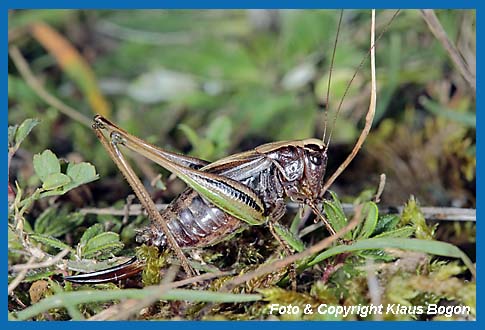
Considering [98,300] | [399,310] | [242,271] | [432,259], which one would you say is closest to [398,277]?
[399,310]

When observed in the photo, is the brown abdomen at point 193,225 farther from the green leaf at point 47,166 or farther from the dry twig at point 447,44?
the dry twig at point 447,44

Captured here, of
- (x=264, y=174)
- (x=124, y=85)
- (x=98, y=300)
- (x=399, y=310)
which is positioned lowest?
(x=399, y=310)

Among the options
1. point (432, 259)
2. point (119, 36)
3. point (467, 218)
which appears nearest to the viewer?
point (432, 259)

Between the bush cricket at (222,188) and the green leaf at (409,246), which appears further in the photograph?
the bush cricket at (222,188)

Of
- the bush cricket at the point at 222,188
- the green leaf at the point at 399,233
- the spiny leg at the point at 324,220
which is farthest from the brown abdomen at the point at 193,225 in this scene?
the green leaf at the point at 399,233

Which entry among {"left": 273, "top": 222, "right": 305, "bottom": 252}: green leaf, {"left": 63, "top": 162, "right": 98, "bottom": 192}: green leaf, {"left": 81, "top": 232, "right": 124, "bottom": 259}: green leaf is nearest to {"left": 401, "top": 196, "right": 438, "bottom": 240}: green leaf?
{"left": 273, "top": 222, "right": 305, "bottom": 252}: green leaf

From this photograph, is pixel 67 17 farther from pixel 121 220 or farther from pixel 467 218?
pixel 467 218

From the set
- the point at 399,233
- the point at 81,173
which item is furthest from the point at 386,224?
the point at 81,173
